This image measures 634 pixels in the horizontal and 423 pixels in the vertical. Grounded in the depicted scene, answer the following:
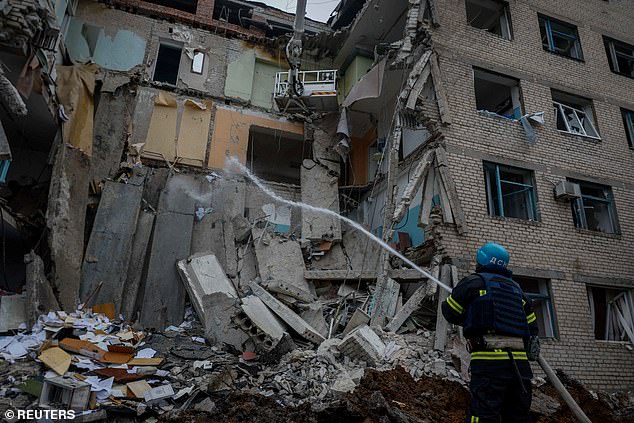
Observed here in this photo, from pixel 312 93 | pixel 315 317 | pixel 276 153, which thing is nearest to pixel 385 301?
pixel 315 317

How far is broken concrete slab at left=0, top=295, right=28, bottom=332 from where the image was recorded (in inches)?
248

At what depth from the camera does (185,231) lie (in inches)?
359

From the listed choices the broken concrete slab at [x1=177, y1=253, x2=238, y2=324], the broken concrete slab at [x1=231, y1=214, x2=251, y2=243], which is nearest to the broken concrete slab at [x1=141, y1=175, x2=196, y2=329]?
the broken concrete slab at [x1=177, y1=253, x2=238, y2=324]

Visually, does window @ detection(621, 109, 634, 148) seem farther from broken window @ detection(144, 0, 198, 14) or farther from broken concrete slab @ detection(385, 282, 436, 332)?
broken window @ detection(144, 0, 198, 14)

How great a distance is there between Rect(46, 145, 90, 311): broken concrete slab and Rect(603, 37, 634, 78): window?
49.6 feet

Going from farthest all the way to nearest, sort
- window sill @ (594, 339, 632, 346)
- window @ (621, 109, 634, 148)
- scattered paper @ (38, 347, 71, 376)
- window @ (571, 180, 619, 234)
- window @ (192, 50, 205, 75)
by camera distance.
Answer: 1. window @ (192, 50, 205, 75)
2. window @ (621, 109, 634, 148)
3. window @ (571, 180, 619, 234)
4. window sill @ (594, 339, 632, 346)
5. scattered paper @ (38, 347, 71, 376)

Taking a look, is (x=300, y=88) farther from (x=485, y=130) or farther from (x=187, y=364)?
(x=187, y=364)

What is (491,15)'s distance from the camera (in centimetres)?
1086

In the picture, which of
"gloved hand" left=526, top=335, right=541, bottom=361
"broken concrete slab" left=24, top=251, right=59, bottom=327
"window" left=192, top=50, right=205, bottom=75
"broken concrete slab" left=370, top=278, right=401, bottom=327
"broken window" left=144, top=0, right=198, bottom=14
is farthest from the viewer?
"broken window" left=144, top=0, right=198, bottom=14

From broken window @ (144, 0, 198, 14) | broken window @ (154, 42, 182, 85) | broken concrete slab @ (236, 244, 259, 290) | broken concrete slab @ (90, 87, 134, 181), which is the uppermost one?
broken window @ (144, 0, 198, 14)

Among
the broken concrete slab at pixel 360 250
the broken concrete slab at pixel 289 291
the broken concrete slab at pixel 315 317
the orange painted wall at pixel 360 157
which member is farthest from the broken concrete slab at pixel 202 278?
the orange painted wall at pixel 360 157

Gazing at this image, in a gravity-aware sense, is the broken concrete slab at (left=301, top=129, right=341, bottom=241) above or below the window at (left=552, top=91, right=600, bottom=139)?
below

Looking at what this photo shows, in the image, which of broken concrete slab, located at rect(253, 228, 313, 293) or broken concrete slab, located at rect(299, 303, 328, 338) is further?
broken concrete slab, located at rect(253, 228, 313, 293)

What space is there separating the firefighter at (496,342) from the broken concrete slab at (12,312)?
7140 mm
